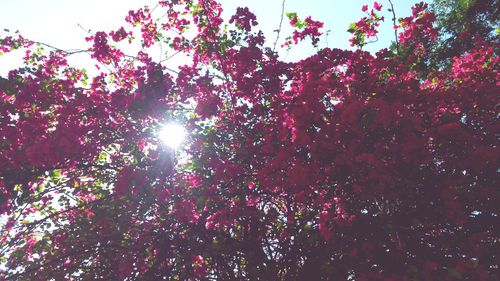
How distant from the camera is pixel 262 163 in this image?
6.62m

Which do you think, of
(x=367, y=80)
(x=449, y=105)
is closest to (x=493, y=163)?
(x=449, y=105)

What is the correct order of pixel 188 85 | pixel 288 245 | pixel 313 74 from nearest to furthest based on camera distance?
pixel 288 245, pixel 313 74, pixel 188 85

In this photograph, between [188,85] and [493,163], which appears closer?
[493,163]

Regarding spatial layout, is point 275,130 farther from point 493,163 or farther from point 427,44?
point 427,44

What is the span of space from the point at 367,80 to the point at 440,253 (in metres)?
3.21

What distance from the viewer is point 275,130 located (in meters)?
6.42

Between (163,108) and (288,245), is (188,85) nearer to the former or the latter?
(163,108)

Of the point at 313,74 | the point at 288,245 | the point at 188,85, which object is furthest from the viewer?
the point at 188,85

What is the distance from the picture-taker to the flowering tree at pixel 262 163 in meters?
5.31

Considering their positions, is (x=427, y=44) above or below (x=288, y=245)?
above

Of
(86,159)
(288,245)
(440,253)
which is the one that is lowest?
(440,253)

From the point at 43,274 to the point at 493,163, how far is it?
8726 mm

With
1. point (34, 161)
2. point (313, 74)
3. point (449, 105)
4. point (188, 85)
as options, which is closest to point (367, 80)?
point (313, 74)

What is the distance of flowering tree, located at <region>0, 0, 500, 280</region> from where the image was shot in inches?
209
